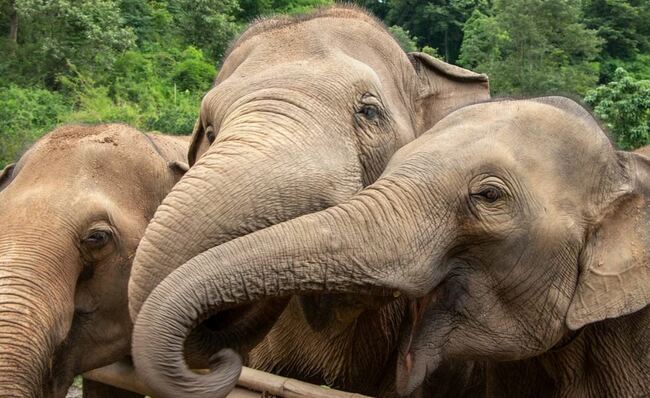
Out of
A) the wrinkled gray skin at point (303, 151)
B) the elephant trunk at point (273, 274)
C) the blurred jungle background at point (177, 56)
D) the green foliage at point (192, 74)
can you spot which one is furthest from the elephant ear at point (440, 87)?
the green foliage at point (192, 74)

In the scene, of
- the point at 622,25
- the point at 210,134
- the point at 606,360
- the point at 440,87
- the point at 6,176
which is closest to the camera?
the point at 606,360

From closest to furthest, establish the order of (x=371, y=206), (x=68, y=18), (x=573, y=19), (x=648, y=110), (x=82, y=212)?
1. (x=371, y=206)
2. (x=82, y=212)
3. (x=648, y=110)
4. (x=68, y=18)
5. (x=573, y=19)

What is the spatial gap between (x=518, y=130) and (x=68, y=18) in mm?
22715

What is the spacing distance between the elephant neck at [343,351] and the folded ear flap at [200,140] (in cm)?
71

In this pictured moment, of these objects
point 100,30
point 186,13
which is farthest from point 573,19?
point 100,30

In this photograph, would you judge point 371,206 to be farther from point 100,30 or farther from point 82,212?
point 100,30

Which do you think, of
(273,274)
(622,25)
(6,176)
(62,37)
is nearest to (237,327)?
(273,274)

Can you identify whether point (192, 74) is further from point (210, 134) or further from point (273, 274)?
point (273, 274)

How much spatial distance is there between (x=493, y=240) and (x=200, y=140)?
1412 mm

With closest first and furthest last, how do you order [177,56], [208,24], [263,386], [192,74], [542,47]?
[263,386] → [192,74] → [177,56] → [208,24] → [542,47]

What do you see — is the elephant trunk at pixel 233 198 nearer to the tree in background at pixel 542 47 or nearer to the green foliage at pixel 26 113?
the green foliage at pixel 26 113

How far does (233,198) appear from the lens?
2.56 m

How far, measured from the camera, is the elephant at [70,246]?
3104mm

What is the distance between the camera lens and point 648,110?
1447 cm
